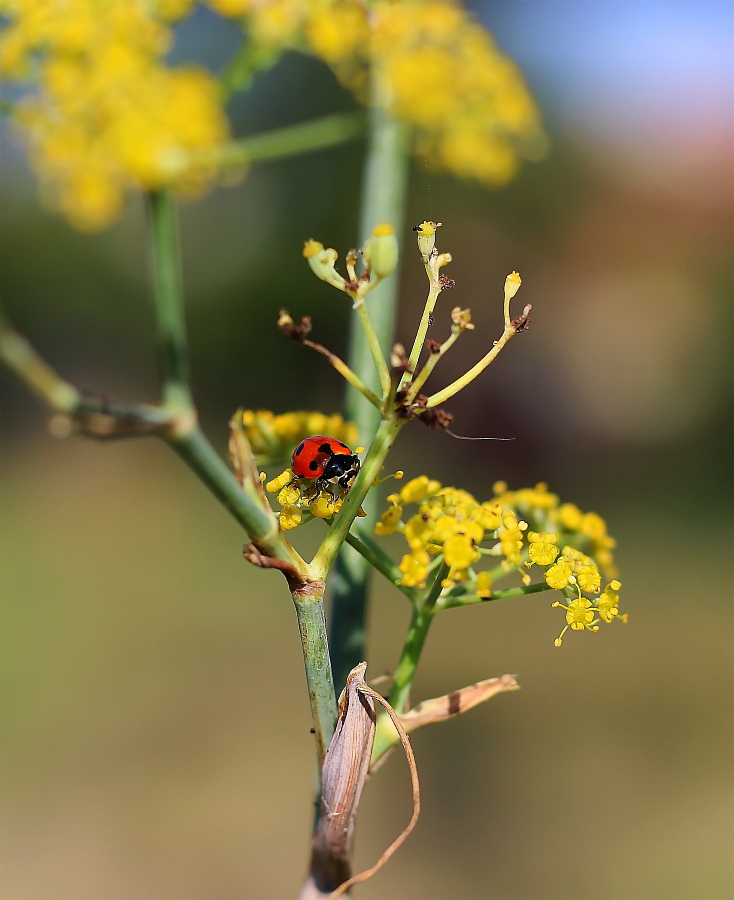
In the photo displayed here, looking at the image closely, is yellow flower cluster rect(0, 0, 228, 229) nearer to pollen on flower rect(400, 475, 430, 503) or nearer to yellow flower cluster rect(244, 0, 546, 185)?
yellow flower cluster rect(244, 0, 546, 185)

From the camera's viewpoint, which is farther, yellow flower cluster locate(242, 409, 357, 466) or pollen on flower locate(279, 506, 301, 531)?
yellow flower cluster locate(242, 409, 357, 466)

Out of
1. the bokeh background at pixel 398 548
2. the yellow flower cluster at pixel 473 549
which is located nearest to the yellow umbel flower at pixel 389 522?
the yellow flower cluster at pixel 473 549

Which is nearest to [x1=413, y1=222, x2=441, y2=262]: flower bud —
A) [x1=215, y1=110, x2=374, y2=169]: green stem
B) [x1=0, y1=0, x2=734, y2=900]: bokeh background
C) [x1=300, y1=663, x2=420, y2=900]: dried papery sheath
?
[x1=300, y1=663, x2=420, y2=900]: dried papery sheath

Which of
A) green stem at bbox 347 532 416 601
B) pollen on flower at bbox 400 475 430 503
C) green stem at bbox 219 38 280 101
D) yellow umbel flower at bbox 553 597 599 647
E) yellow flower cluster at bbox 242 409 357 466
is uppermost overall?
green stem at bbox 219 38 280 101

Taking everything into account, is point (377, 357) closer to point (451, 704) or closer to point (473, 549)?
point (473, 549)

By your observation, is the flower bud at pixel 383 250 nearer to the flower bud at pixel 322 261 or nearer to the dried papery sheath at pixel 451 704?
the flower bud at pixel 322 261

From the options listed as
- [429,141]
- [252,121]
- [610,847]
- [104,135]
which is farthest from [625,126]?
[104,135]
